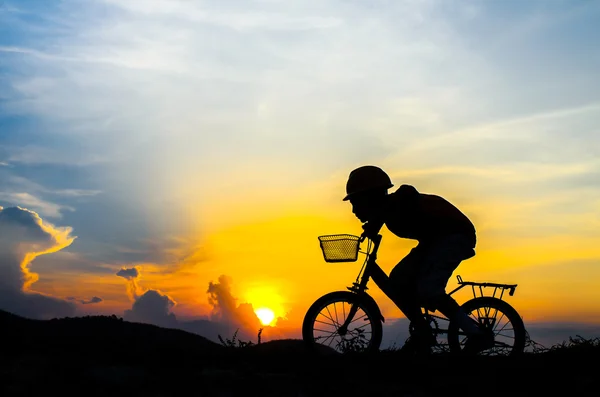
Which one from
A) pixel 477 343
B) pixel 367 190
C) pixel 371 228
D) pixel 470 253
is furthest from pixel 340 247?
pixel 477 343

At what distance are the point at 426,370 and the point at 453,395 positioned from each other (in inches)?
37.2

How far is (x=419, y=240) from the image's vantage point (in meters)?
9.51

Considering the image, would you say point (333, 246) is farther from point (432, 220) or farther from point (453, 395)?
point (453, 395)

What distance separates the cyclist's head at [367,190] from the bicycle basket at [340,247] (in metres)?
0.41

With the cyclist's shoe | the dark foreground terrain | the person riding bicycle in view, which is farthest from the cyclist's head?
the cyclist's shoe

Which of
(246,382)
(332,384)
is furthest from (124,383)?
(332,384)

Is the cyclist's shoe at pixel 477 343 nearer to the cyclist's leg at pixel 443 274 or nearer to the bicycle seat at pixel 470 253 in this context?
the cyclist's leg at pixel 443 274

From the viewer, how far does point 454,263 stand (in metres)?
9.23

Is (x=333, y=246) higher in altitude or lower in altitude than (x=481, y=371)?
higher

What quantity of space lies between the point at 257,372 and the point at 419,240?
3.11 metres

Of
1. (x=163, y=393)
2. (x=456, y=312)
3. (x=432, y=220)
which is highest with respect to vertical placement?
(x=432, y=220)

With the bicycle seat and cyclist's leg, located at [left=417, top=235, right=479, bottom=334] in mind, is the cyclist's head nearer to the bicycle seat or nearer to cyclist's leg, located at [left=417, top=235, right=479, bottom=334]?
cyclist's leg, located at [left=417, top=235, right=479, bottom=334]

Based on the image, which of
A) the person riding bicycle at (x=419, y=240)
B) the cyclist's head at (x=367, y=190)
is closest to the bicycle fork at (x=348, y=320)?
the person riding bicycle at (x=419, y=240)

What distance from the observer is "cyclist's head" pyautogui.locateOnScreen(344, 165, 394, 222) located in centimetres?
898
